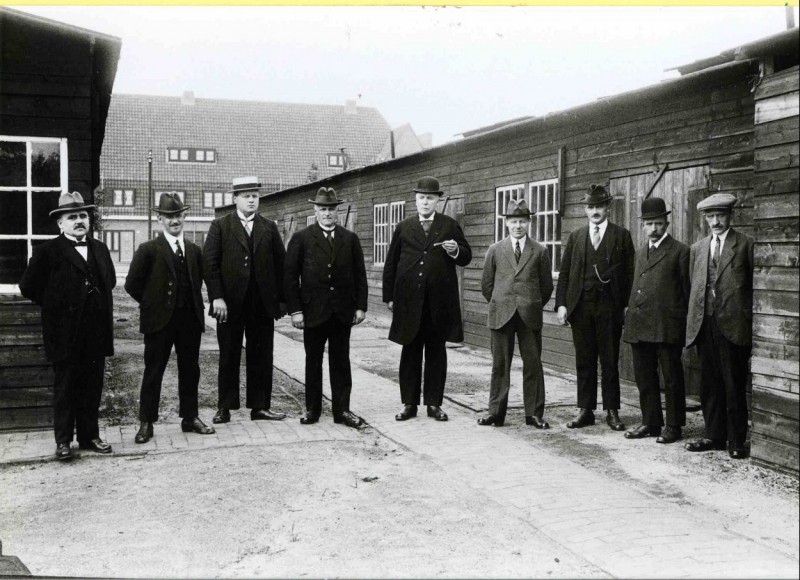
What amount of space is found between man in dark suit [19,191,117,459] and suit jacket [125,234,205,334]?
35 cm

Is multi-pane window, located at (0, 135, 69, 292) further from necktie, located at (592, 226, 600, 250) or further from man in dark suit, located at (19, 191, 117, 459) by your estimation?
necktie, located at (592, 226, 600, 250)

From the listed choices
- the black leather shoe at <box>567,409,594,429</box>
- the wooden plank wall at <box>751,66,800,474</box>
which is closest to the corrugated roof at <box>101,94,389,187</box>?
the black leather shoe at <box>567,409,594,429</box>

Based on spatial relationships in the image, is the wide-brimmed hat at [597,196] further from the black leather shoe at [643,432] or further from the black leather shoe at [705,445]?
the black leather shoe at [705,445]

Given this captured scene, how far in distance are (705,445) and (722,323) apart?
93 cm

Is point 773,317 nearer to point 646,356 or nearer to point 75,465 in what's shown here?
point 646,356

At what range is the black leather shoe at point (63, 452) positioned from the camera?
5645 millimetres

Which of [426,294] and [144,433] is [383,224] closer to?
[426,294]

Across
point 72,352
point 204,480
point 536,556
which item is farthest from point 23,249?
point 536,556

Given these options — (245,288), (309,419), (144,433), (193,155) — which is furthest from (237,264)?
(193,155)

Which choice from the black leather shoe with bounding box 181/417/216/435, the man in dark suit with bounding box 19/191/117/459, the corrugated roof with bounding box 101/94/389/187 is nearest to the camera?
the man in dark suit with bounding box 19/191/117/459

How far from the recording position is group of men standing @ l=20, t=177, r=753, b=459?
5863mm

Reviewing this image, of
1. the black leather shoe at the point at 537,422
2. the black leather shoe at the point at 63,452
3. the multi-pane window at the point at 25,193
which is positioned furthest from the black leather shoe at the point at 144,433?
the black leather shoe at the point at 537,422

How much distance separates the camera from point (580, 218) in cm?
1000

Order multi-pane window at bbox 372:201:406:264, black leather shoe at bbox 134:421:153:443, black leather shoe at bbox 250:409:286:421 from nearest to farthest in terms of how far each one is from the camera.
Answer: black leather shoe at bbox 134:421:153:443 < black leather shoe at bbox 250:409:286:421 < multi-pane window at bbox 372:201:406:264
